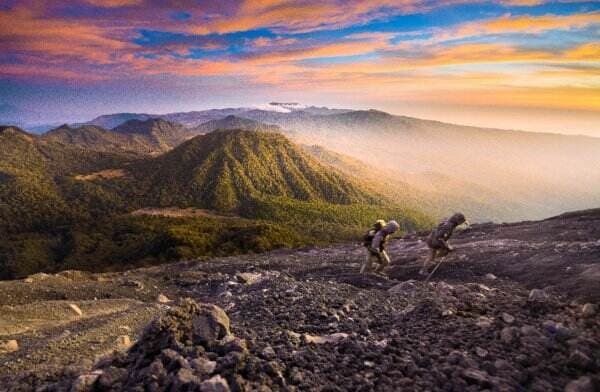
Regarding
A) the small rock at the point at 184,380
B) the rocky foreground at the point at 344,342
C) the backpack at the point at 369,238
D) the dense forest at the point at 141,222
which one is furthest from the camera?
the dense forest at the point at 141,222

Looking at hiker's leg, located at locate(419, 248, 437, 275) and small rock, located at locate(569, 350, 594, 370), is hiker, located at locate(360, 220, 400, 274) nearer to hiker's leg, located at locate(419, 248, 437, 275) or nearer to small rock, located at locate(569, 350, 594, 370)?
hiker's leg, located at locate(419, 248, 437, 275)

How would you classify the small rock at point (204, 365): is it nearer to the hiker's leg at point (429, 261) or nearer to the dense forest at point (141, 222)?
the hiker's leg at point (429, 261)

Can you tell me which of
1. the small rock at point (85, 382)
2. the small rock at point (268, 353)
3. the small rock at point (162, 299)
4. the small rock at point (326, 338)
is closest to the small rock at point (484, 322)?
the small rock at point (326, 338)

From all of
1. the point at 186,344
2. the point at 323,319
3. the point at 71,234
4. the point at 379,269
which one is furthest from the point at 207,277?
the point at 71,234

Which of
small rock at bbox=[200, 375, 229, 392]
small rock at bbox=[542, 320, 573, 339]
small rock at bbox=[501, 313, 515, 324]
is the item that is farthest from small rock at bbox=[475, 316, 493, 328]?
small rock at bbox=[200, 375, 229, 392]

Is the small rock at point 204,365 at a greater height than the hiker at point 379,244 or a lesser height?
greater

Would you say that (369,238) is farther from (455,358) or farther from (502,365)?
(502,365)

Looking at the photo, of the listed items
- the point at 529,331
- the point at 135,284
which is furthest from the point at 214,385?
the point at 135,284
